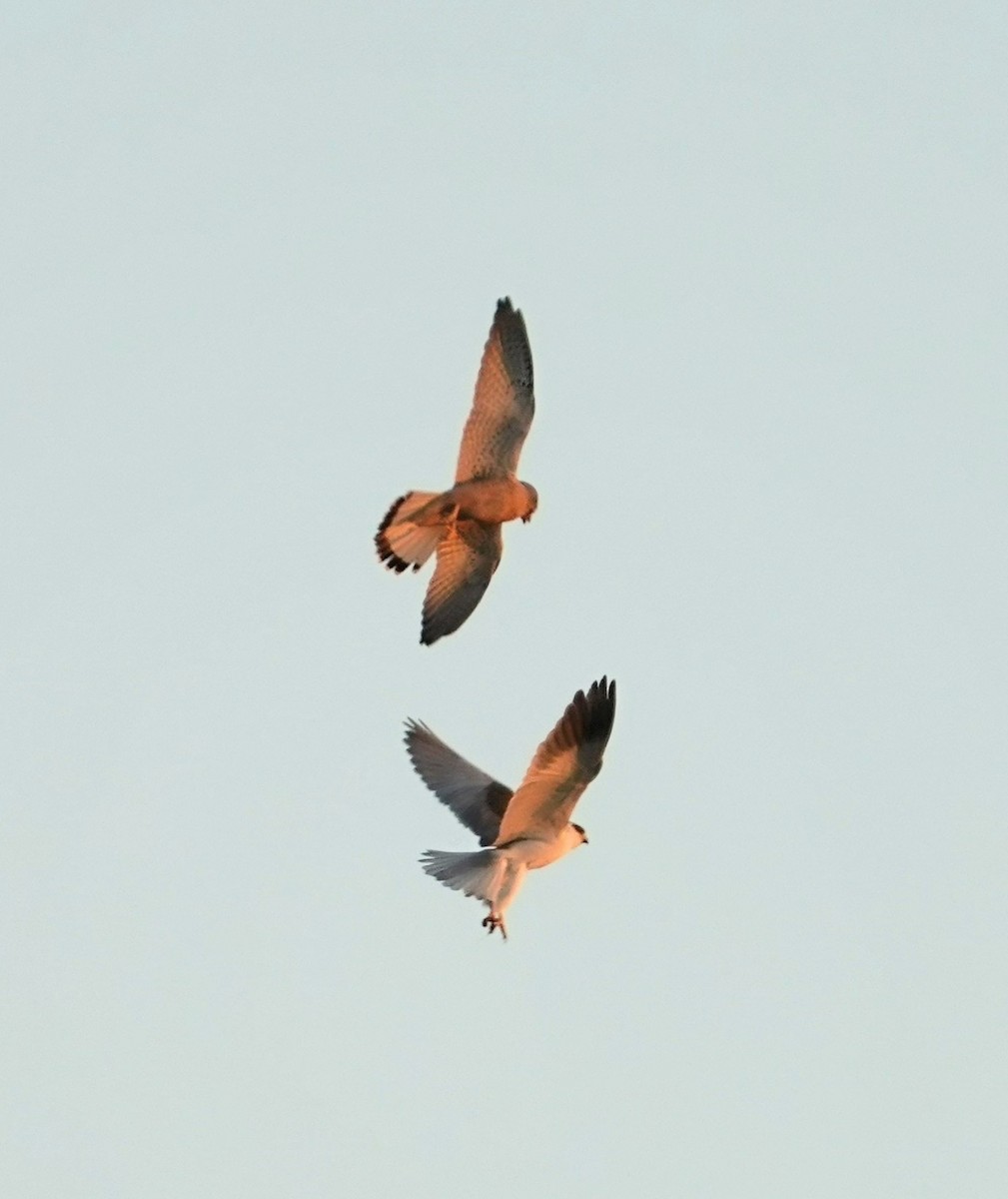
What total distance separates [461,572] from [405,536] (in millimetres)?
544

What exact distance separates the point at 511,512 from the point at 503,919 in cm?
303

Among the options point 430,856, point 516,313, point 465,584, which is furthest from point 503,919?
point 516,313

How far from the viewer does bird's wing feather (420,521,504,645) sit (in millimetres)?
18312

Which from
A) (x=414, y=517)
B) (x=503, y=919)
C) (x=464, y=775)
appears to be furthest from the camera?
(x=464, y=775)

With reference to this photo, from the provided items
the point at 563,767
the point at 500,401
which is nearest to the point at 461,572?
the point at 500,401

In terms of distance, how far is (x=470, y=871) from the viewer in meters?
17.1

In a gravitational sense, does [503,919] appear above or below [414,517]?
below

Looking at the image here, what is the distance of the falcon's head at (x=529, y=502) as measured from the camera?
1845 centimetres

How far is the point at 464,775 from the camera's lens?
20.0 metres

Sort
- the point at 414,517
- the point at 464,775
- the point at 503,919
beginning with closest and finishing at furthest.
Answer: the point at 503,919, the point at 414,517, the point at 464,775

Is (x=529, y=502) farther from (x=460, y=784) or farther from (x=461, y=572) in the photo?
(x=460, y=784)

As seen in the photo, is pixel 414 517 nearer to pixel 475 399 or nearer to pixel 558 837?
pixel 475 399

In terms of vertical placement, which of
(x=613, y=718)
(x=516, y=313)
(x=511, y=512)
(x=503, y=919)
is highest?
(x=516, y=313)

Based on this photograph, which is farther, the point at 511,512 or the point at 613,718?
the point at 511,512
